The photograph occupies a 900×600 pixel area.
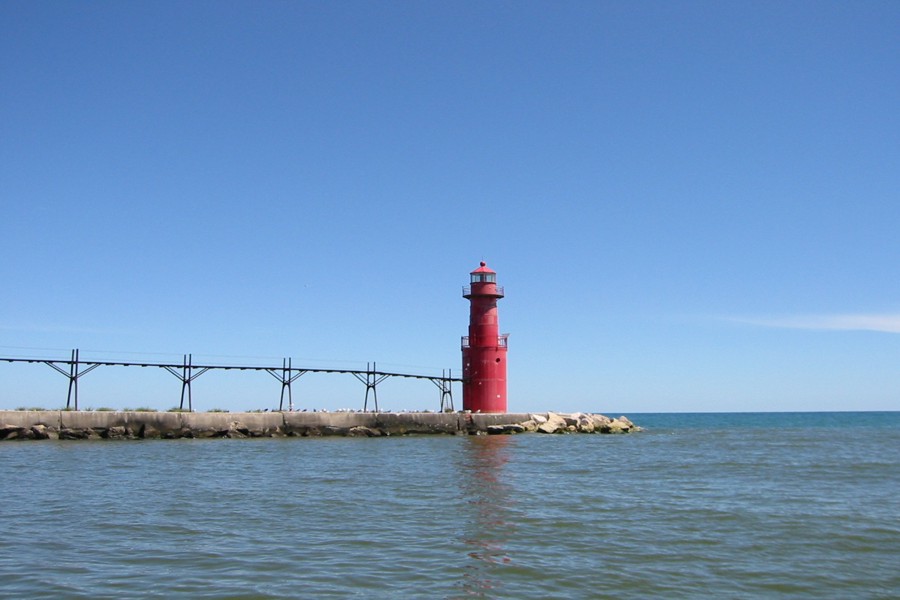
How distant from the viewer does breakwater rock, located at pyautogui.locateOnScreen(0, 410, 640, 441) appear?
31875 mm

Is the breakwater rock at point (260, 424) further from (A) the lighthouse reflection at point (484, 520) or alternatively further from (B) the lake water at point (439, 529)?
(A) the lighthouse reflection at point (484, 520)

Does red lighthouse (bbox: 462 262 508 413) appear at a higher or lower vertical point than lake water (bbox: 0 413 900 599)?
higher

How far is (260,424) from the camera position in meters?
36.1

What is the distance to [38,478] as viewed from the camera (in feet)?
64.1

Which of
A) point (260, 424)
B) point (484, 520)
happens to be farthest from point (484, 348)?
point (484, 520)

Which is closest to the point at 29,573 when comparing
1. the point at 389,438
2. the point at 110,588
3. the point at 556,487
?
the point at 110,588

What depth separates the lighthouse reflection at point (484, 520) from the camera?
Result: 10266 mm

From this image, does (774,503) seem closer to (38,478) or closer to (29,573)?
(29,573)

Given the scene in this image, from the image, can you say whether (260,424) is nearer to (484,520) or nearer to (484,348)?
(484,348)

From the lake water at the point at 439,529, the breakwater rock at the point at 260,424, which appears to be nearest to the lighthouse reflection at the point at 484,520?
the lake water at the point at 439,529

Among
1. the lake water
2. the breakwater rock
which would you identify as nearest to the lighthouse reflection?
the lake water

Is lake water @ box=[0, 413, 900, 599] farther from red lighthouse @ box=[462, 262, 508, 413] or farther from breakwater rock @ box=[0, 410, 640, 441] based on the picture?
red lighthouse @ box=[462, 262, 508, 413]

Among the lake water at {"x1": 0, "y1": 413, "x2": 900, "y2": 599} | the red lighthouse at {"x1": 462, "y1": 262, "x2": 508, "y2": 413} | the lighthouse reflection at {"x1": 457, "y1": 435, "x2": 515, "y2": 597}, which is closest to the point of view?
the lake water at {"x1": 0, "y1": 413, "x2": 900, "y2": 599}

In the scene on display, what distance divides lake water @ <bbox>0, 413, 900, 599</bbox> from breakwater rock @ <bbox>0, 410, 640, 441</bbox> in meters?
6.74
